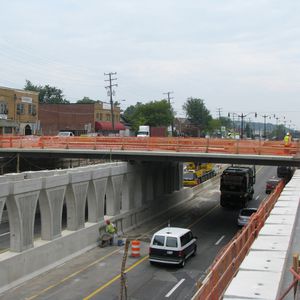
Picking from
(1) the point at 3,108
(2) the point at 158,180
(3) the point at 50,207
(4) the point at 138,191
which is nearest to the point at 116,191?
(4) the point at 138,191

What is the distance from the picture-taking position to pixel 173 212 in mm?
40344

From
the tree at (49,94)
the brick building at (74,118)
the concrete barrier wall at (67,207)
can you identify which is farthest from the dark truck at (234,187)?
the tree at (49,94)

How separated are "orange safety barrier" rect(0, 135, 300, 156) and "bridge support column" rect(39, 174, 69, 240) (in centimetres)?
1123

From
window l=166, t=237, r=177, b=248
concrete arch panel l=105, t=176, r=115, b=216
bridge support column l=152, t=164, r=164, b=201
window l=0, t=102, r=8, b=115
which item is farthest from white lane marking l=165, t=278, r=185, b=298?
window l=0, t=102, r=8, b=115

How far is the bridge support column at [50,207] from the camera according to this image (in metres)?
22.4

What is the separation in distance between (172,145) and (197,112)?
5145 inches

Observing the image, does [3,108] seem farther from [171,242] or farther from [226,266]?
[226,266]

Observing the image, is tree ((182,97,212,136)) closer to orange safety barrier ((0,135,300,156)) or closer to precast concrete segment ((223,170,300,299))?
orange safety barrier ((0,135,300,156))

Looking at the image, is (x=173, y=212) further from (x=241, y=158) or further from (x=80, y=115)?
(x=80, y=115)

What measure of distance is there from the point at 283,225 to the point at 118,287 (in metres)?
11.4

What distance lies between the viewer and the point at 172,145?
33.2 metres

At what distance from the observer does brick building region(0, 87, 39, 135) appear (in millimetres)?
65125

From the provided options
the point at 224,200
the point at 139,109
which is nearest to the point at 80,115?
the point at 139,109

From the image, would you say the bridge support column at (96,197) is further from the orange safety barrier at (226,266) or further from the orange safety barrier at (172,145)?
the orange safety barrier at (226,266)
